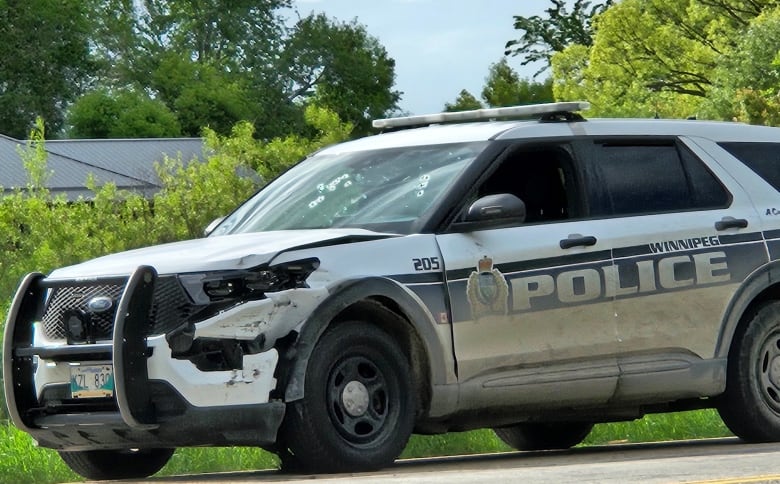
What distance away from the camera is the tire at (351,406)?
8.51 meters

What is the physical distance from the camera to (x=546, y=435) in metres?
11.5

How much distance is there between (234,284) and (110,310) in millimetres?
617

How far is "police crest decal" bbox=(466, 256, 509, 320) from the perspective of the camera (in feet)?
30.1

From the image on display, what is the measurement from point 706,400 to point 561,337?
1.59 meters

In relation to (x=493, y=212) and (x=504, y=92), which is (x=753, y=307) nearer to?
(x=493, y=212)

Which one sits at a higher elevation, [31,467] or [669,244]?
[669,244]

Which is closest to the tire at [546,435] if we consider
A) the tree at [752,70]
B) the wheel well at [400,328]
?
the wheel well at [400,328]

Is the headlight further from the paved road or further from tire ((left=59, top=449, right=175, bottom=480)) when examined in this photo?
tire ((left=59, top=449, right=175, bottom=480))

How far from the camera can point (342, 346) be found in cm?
868

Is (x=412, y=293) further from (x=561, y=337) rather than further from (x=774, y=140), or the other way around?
(x=774, y=140)

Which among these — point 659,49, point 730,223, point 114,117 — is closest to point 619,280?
point 730,223

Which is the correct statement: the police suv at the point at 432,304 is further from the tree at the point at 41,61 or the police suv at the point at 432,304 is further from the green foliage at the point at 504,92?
the green foliage at the point at 504,92

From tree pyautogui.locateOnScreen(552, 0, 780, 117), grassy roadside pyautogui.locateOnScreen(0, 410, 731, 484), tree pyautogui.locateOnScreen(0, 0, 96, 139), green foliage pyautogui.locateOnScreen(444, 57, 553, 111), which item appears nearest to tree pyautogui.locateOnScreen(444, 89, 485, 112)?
green foliage pyautogui.locateOnScreen(444, 57, 553, 111)

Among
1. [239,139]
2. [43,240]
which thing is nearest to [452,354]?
[43,240]
